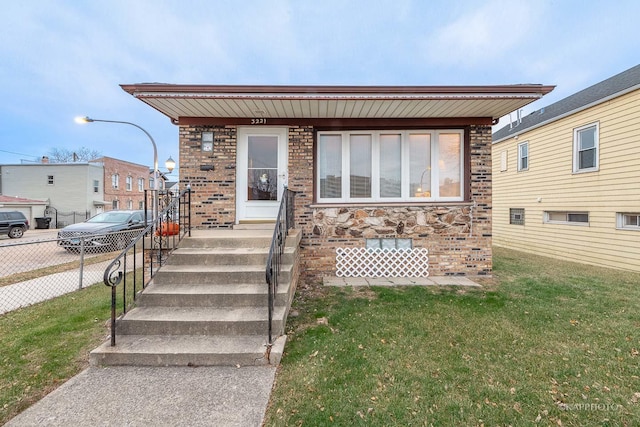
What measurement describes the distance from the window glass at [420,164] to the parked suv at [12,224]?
1959 centimetres

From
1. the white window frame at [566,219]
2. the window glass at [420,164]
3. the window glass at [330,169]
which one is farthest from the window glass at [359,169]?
the white window frame at [566,219]

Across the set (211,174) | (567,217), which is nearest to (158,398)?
(211,174)

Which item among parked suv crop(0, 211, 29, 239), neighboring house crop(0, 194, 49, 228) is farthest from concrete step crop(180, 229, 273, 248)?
neighboring house crop(0, 194, 49, 228)

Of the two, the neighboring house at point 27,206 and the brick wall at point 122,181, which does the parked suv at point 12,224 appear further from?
the brick wall at point 122,181

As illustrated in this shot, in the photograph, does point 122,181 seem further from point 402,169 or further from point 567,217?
point 567,217

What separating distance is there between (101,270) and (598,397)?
8.70 m

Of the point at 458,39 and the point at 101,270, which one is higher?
the point at 458,39

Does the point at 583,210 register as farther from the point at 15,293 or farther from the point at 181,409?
the point at 15,293

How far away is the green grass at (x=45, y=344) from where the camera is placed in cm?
237

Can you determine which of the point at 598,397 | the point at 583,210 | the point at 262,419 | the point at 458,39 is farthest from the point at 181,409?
the point at 458,39

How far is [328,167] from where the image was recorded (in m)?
6.00

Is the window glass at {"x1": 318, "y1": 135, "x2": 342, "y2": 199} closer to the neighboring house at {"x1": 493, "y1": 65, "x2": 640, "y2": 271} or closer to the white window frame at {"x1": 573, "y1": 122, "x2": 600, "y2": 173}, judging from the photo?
the neighboring house at {"x1": 493, "y1": 65, "x2": 640, "y2": 271}

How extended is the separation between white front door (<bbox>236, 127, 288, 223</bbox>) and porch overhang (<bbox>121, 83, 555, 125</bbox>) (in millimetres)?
385

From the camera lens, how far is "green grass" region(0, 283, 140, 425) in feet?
7.77
